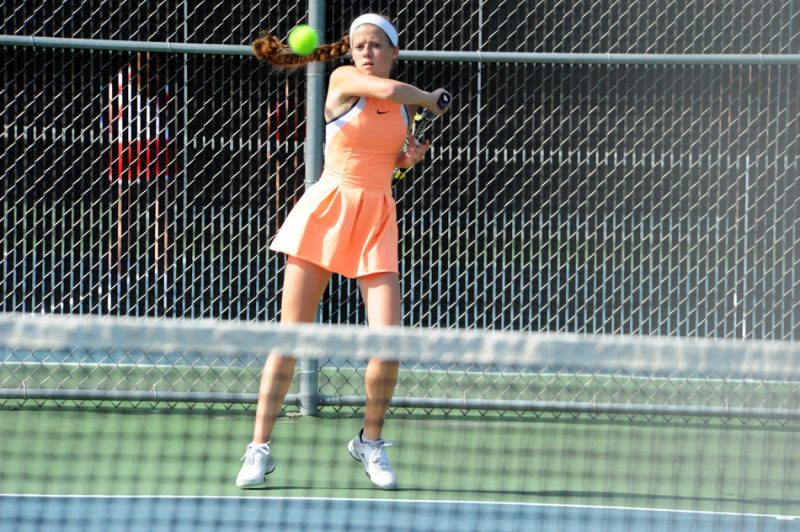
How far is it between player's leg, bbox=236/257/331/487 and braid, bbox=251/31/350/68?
731 millimetres

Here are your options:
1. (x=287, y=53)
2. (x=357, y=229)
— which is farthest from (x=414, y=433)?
(x=287, y=53)

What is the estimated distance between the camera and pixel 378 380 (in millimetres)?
4082

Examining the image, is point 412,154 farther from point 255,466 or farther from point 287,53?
point 255,466

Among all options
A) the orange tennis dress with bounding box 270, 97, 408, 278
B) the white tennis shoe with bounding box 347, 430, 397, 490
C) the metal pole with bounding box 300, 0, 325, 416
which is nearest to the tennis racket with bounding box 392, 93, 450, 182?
the orange tennis dress with bounding box 270, 97, 408, 278

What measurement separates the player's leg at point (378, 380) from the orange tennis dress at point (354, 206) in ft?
0.17

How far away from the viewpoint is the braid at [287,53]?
14.4 ft

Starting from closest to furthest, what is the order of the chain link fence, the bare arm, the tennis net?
the tennis net, the bare arm, the chain link fence

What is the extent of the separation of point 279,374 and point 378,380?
314 mm

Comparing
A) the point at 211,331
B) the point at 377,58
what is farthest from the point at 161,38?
the point at 211,331

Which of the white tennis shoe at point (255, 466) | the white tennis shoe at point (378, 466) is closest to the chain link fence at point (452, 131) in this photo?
the white tennis shoe at point (378, 466)

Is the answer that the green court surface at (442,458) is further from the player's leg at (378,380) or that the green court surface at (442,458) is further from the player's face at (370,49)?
the player's face at (370,49)

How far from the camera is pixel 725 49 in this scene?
561cm

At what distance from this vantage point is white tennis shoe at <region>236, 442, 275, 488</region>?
4090 mm

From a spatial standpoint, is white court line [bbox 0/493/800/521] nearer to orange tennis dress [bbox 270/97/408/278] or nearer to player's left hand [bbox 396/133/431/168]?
orange tennis dress [bbox 270/97/408/278]
